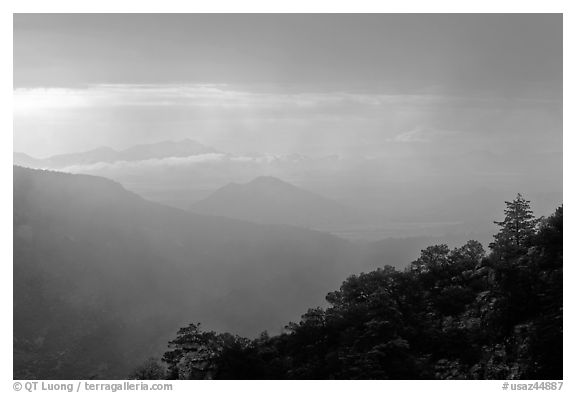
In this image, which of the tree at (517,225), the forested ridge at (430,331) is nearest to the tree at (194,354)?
the forested ridge at (430,331)

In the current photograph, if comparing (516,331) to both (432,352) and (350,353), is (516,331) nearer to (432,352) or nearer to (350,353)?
(432,352)

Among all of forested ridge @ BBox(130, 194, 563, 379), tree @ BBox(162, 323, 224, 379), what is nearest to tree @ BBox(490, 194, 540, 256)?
forested ridge @ BBox(130, 194, 563, 379)

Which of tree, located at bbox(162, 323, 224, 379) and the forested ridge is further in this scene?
tree, located at bbox(162, 323, 224, 379)

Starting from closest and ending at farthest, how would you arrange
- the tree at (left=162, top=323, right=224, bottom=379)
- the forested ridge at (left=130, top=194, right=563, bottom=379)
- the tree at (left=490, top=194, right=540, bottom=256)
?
the forested ridge at (left=130, top=194, right=563, bottom=379) < the tree at (left=162, top=323, right=224, bottom=379) < the tree at (left=490, top=194, right=540, bottom=256)

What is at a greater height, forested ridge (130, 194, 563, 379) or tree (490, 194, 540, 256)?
tree (490, 194, 540, 256)

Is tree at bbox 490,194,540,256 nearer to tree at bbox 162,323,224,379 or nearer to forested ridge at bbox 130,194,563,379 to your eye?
forested ridge at bbox 130,194,563,379

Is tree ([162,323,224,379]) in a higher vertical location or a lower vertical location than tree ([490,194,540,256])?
lower

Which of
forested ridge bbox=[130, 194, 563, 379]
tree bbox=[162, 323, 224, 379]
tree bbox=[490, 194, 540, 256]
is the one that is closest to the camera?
forested ridge bbox=[130, 194, 563, 379]

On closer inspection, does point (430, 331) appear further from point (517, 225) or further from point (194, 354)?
point (194, 354)
